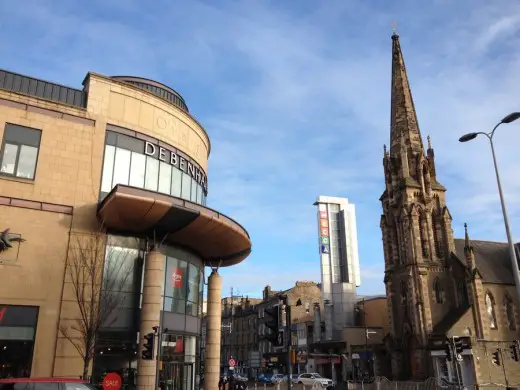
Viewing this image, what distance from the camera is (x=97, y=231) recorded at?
75.3 feet

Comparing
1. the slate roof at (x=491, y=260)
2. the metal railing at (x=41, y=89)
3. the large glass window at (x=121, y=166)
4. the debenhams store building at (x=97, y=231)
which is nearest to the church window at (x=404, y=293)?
the slate roof at (x=491, y=260)

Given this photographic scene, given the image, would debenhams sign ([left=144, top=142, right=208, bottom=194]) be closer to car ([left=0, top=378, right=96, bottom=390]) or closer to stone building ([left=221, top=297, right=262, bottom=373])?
car ([left=0, top=378, right=96, bottom=390])

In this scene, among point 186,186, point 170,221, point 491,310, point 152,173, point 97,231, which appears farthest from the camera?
point 491,310

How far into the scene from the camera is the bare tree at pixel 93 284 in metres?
20.5

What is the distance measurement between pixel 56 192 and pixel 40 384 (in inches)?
481

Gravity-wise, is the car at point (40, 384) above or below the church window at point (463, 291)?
below

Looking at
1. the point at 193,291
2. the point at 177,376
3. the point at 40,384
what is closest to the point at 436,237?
the point at 193,291

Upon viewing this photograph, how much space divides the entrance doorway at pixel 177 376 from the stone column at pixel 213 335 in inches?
61.1

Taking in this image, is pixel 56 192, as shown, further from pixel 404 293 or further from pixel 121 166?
pixel 404 293

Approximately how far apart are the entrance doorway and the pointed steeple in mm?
42660

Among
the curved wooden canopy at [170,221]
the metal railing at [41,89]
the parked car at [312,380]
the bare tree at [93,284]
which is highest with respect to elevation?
the metal railing at [41,89]

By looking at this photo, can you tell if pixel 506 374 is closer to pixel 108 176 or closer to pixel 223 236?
pixel 223 236

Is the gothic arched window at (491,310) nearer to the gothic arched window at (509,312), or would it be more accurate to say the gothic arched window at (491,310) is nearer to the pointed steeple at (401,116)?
the gothic arched window at (509,312)

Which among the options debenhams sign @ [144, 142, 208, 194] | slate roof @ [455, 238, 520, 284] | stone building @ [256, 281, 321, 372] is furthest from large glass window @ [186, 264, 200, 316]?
stone building @ [256, 281, 321, 372]
